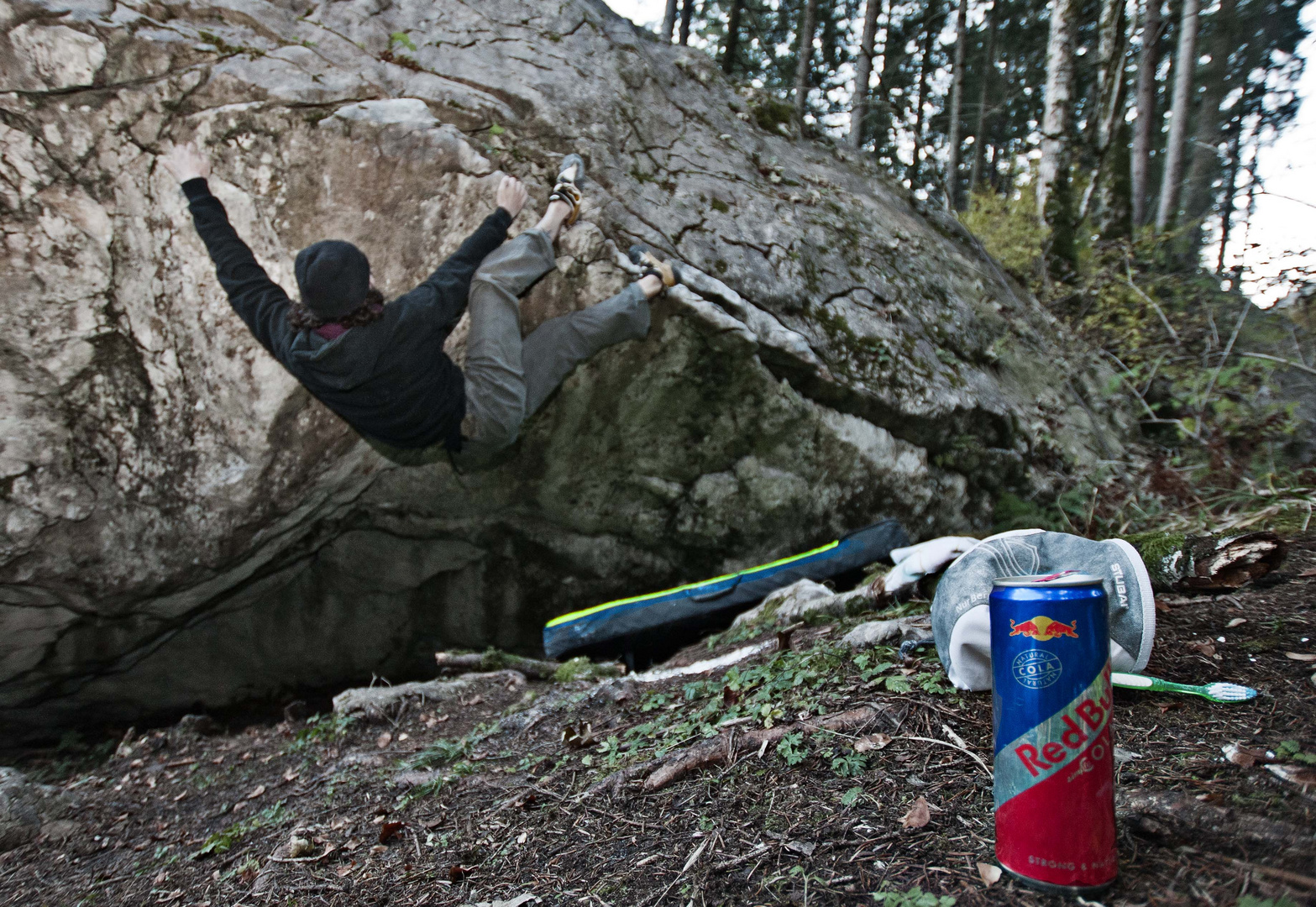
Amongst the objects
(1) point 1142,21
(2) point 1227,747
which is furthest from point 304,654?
(1) point 1142,21

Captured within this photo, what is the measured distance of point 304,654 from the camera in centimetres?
536

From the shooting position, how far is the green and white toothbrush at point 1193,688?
202 centimetres

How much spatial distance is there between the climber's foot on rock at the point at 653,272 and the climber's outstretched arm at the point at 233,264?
6.79 ft

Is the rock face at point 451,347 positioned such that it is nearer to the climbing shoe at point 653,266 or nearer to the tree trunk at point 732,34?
the climbing shoe at point 653,266

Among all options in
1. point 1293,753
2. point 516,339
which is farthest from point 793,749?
point 516,339

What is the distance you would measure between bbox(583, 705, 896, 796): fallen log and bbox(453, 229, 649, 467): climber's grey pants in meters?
2.48

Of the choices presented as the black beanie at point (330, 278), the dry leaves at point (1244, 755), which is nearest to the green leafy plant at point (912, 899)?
the dry leaves at point (1244, 755)

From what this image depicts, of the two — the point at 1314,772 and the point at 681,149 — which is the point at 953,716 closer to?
the point at 1314,772

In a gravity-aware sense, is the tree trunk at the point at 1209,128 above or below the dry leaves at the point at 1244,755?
above

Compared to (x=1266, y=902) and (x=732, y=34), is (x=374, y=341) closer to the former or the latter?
(x=1266, y=902)

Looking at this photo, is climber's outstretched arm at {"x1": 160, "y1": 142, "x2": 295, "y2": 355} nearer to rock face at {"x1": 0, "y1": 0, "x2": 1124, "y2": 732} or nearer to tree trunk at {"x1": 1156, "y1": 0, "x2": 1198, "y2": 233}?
rock face at {"x1": 0, "y1": 0, "x2": 1124, "y2": 732}

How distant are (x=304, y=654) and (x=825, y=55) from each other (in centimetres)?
1729

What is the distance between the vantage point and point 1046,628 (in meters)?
1.46

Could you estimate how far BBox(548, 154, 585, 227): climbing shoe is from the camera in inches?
173
